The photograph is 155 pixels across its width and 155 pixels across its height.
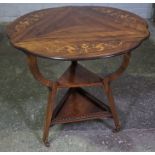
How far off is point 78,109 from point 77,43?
532mm

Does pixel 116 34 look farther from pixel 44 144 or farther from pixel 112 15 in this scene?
pixel 44 144

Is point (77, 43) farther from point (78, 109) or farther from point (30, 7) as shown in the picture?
point (30, 7)

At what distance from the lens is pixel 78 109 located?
73.3 inches

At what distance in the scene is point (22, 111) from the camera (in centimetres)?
204

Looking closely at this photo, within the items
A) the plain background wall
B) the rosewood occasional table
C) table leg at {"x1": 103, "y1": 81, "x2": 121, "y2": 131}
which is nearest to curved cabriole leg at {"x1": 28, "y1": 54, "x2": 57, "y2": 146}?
the rosewood occasional table

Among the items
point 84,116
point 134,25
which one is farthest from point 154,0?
point 84,116

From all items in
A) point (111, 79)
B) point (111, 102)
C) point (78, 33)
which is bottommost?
point (111, 102)

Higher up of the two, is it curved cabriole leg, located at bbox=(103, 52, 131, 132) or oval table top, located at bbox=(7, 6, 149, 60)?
oval table top, located at bbox=(7, 6, 149, 60)

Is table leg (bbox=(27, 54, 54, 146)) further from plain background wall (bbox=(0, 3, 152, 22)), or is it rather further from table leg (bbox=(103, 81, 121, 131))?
plain background wall (bbox=(0, 3, 152, 22))

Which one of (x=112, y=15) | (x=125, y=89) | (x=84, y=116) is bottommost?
(x=125, y=89)

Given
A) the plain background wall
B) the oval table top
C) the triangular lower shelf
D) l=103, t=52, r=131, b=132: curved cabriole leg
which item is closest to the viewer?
the oval table top

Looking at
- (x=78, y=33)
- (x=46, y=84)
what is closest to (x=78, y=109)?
(x=46, y=84)

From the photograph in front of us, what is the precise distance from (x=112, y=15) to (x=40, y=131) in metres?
0.85

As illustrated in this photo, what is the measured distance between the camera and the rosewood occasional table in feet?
4.72
